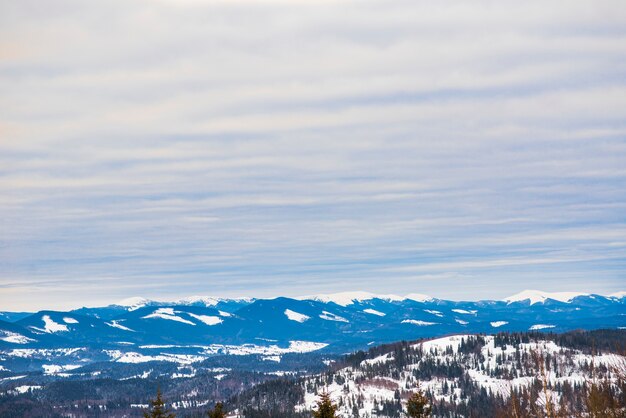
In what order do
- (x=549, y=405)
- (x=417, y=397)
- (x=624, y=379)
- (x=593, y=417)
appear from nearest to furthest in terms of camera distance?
(x=549, y=405) → (x=624, y=379) → (x=593, y=417) → (x=417, y=397)

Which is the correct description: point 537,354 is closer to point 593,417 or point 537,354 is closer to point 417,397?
point 593,417

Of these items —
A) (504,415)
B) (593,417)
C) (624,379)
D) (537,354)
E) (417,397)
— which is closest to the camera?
(537,354)

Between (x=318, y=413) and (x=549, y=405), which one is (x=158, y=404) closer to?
(x=318, y=413)

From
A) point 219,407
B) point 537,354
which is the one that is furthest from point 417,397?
point 537,354

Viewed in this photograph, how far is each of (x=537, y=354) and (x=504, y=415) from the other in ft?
79.1

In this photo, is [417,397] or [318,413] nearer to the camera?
[318,413]

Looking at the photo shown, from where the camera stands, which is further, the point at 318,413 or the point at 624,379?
the point at 318,413

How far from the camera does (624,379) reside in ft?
170

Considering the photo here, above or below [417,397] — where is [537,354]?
above

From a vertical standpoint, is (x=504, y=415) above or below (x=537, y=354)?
below

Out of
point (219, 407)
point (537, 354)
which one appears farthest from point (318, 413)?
point (537, 354)

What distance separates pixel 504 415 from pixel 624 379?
1689cm

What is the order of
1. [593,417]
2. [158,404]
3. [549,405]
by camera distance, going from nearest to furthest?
[549,405] < [593,417] < [158,404]

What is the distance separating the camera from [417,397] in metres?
93.4
